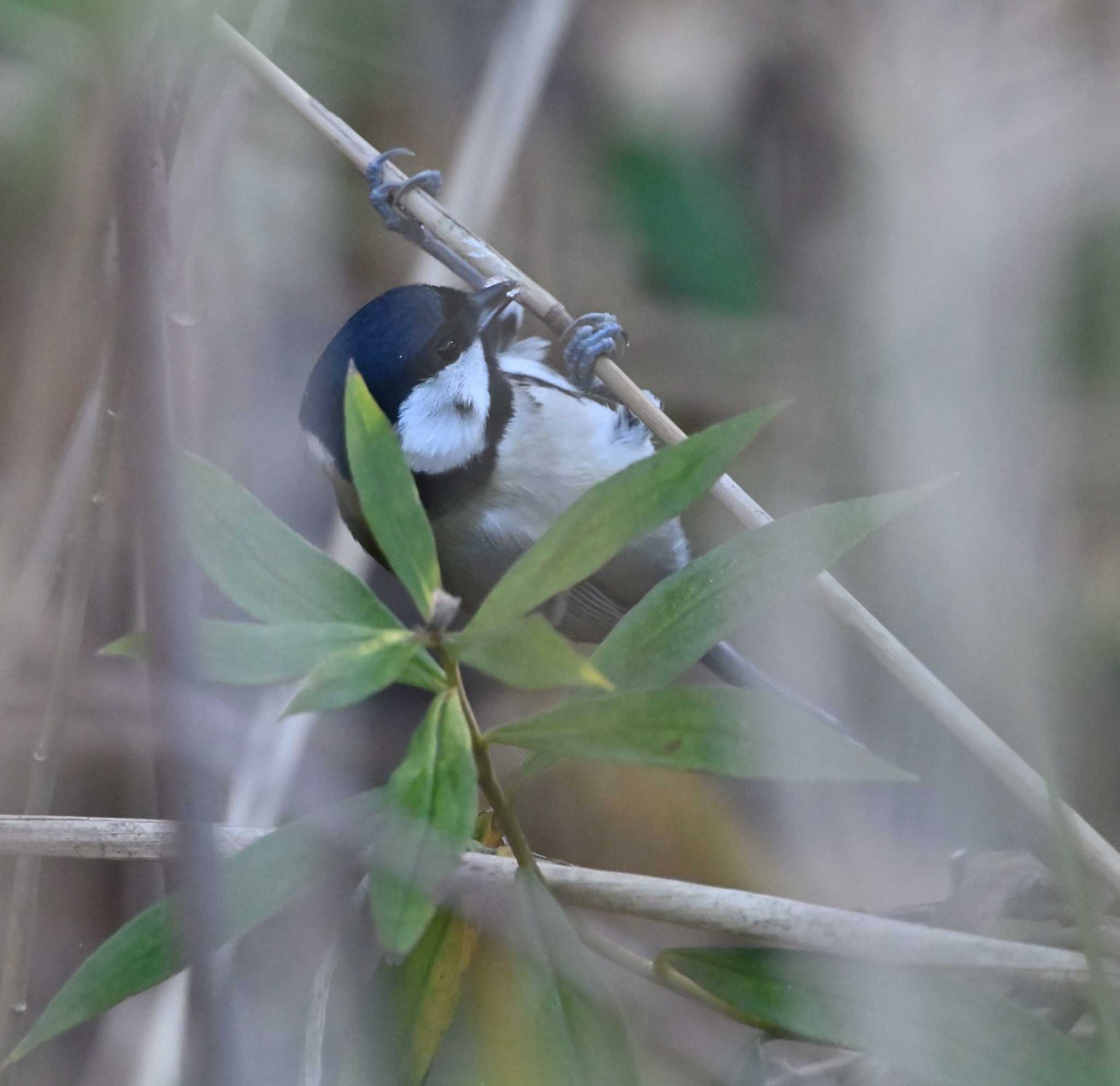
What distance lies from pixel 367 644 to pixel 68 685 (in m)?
0.47

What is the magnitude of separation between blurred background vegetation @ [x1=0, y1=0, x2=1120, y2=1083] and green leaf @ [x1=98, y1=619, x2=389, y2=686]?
0.25ft

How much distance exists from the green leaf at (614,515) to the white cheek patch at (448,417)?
0.65 meters

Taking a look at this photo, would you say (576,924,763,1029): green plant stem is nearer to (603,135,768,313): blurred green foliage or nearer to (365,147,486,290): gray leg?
(365,147,486,290): gray leg

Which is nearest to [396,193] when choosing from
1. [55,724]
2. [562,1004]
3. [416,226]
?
[416,226]

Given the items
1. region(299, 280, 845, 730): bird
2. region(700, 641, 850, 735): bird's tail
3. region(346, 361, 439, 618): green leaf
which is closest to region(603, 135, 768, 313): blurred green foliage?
region(299, 280, 845, 730): bird

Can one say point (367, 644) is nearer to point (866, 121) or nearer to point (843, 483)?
point (843, 483)

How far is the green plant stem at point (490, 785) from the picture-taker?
1.57 feet

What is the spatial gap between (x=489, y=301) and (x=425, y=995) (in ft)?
2.34

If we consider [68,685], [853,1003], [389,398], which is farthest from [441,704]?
[389,398]

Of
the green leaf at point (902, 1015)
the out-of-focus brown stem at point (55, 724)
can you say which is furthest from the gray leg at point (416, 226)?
the green leaf at point (902, 1015)

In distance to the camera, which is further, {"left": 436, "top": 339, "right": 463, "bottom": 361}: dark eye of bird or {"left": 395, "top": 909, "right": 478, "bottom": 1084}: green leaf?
{"left": 436, "top": 339, "right": 463, "bottom": 361}: dark eye of bird

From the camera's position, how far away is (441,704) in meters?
0.47

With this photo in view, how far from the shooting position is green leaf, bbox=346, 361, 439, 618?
1.61 ft

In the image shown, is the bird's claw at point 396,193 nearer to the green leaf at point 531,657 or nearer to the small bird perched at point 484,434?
the small bird perched at point 484,434
